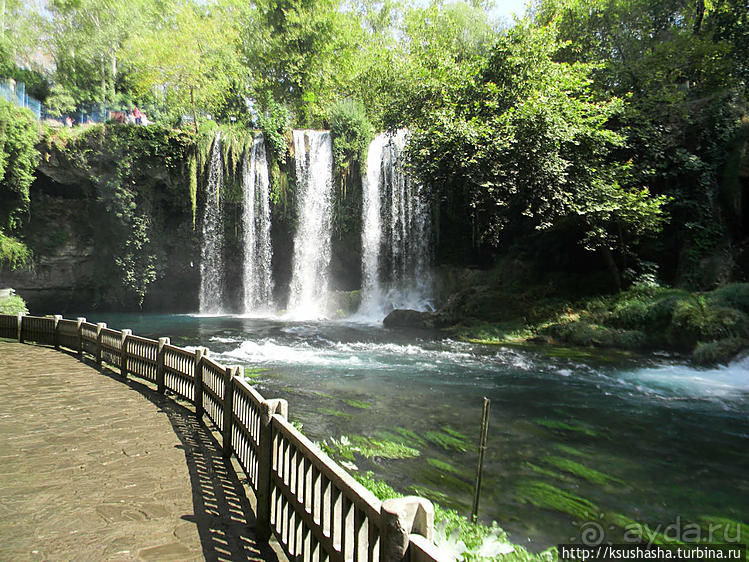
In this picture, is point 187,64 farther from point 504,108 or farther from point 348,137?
point 504,108

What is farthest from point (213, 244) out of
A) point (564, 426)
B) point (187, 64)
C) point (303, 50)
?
point (564, 426)

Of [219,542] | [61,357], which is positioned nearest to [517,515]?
[219,542]

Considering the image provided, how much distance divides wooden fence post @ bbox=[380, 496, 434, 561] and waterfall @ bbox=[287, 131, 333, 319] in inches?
981

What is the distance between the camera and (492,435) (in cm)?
711

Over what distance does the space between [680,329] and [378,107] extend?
25.3 m

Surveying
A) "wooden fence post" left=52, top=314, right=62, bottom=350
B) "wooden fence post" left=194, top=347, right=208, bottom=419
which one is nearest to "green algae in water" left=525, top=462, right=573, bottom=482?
"wooden fence post" left=194, top=347, right=208, bottom=419

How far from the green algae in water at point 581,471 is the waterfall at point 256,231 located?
2387cm

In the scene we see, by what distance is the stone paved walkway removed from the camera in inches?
142

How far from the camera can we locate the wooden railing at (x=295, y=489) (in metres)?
1.96

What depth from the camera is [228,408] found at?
17.8ft

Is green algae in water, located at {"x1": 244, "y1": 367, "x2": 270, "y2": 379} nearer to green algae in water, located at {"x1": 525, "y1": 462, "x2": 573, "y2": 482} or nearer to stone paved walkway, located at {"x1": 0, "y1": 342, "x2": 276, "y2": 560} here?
stone paved walkway, located at {"x1": 0, "y1": 342, "x2": 276, "y2": 560}

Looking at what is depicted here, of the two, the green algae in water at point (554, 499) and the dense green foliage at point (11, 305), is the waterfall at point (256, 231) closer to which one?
the dense green foliage at point (11, 305)

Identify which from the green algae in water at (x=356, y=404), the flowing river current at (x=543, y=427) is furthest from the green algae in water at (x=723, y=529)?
the green algae in water at (x=356, y=404)

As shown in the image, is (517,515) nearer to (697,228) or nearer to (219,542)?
(219,542)
